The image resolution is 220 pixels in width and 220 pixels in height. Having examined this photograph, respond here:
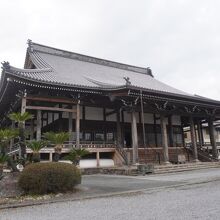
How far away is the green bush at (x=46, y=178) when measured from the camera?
1010 cm

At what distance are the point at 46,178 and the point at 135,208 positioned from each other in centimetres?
389

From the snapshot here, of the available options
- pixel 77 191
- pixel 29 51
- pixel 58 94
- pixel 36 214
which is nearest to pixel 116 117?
pixel 58 94

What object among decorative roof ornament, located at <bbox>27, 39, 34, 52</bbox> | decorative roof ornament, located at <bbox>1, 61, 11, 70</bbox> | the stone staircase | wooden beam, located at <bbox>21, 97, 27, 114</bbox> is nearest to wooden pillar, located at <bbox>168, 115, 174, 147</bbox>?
the stone staircase

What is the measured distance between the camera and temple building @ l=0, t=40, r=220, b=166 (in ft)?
62.4

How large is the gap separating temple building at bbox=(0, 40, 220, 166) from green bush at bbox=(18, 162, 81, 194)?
588cm

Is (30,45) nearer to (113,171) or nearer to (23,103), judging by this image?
(23,103)

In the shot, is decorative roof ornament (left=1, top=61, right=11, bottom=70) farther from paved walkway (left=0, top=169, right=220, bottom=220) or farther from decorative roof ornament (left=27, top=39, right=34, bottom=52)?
decorative roof ornament (left=27, top=39, right=34, bottom=52)

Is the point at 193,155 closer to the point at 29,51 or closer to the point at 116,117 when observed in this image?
the point at 116,117

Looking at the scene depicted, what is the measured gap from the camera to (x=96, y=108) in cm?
2367

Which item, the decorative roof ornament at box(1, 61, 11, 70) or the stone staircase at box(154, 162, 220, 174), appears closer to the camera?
the decorative roof ornament at box(1, 61, 11, 70)

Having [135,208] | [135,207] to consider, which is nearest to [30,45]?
[135,207]

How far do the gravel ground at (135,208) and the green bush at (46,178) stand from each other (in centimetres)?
163

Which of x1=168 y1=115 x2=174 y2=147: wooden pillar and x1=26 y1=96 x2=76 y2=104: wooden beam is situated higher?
x1=26 y1=96 x2=76 y2=104: wooden beam

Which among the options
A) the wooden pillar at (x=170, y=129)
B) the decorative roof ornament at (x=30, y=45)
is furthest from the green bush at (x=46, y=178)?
the decorative roof ornament at (x=30, y=45)
